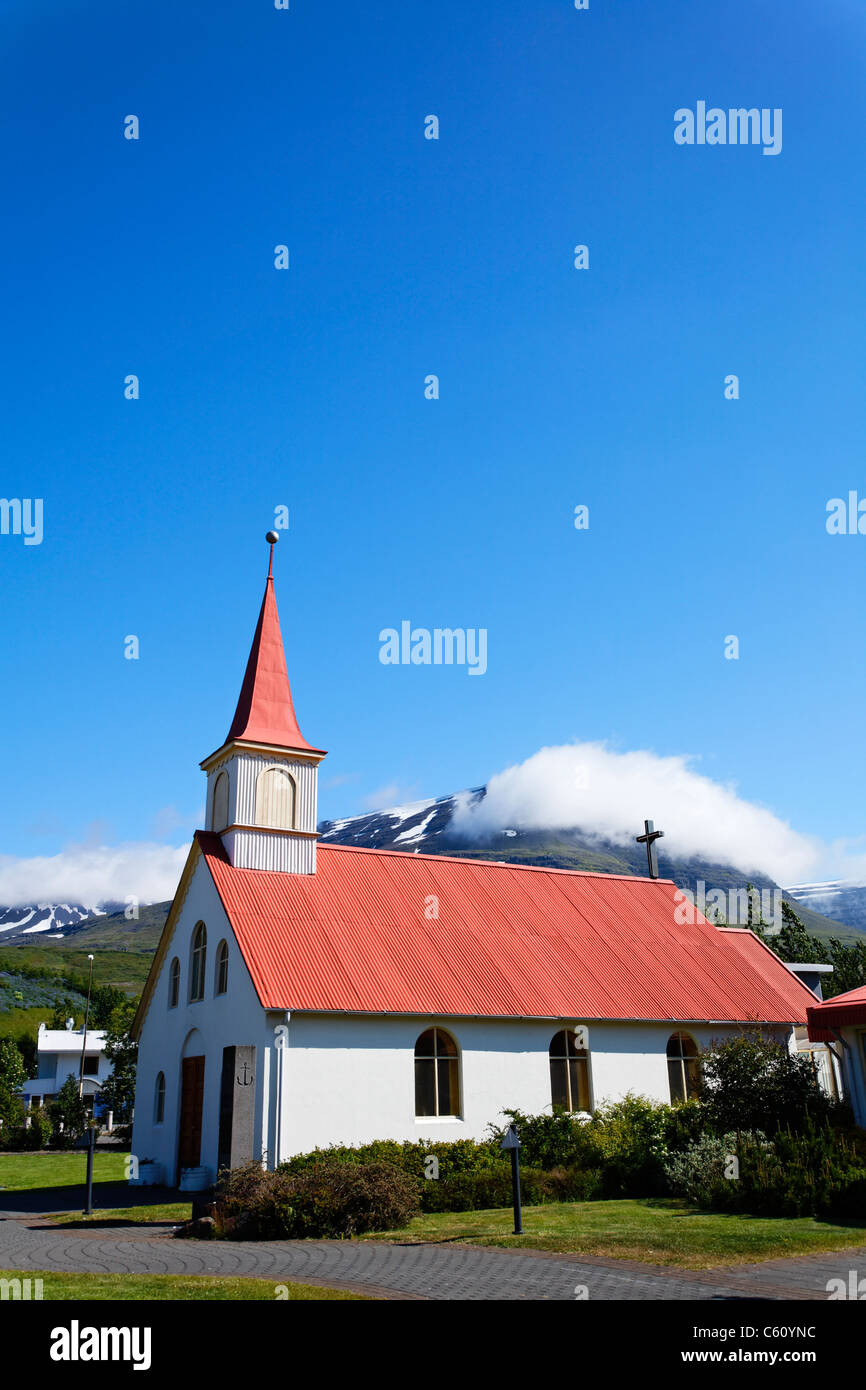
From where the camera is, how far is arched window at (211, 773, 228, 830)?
1113 inches

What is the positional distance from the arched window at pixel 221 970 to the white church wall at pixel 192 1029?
17 centimetres

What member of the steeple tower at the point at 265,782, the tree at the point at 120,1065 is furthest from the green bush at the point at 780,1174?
the tree at the point at 120,1065

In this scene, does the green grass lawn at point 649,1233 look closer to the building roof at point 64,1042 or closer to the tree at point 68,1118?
the tree at point 68,1118

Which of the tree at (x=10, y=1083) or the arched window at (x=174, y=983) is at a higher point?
the arched window at (x=174, y=983)

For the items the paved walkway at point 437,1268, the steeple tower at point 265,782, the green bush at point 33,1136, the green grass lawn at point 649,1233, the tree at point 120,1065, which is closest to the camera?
the paved walkway at point 437,1268

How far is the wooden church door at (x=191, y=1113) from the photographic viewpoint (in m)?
25.2

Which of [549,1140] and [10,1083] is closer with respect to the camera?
[549,1140]

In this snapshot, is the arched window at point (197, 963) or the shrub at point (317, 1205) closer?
the shrub at point (317, 1205)

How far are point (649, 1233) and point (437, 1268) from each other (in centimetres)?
393

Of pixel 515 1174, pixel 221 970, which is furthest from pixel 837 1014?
pixel 221 970

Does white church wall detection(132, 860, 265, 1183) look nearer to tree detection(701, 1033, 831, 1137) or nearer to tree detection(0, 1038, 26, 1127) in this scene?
tree detection(701, 1033, 831, 1137)

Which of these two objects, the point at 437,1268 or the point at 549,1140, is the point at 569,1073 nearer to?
the point at 549,1140

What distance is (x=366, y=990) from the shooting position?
24.3 m

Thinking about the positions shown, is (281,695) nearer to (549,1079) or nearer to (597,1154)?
(549,1079)
